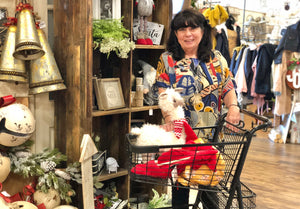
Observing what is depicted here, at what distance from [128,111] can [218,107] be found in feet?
2.38

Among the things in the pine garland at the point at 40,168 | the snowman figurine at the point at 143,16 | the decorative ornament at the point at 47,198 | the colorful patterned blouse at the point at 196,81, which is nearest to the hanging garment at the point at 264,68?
the snowman figurine at the point at 143,16

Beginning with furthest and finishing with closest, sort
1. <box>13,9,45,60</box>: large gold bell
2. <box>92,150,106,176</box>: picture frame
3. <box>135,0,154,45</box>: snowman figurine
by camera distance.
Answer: <box>135,0,154,45</box>: snowman figurine
<box>92,150,106,176</box>: picture frame
<box>13,9,45,60</box>: large gold bell

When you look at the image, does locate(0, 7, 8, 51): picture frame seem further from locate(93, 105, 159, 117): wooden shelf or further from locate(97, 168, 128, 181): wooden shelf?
locate(97, 168, 128, 181): wooden shelf

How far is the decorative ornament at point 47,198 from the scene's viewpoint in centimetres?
227

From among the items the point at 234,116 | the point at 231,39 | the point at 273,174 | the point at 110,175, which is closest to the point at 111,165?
the point at 110,175

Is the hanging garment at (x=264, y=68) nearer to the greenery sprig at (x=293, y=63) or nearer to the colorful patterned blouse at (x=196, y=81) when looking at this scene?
the greenery sprig at (x=293, y=63)

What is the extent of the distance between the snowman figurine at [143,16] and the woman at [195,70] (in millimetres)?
722

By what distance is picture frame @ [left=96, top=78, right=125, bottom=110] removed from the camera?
8.11 ft

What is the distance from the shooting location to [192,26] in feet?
6.33

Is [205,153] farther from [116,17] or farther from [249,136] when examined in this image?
[116,17]

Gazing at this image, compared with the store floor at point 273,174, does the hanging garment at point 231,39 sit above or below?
above

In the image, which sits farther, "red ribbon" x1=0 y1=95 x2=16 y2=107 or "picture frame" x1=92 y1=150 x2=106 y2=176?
"picture frame" x1=92 y1=150 x2=106 y2=176

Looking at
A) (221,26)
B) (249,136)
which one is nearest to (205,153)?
(249,136)

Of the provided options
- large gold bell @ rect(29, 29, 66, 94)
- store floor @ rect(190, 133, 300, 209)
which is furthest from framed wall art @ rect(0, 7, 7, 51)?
store floor @ rect(190, 133, 300, 209)
